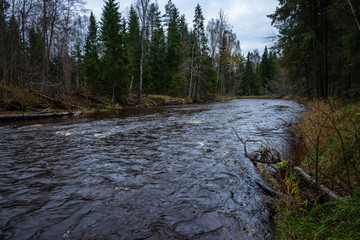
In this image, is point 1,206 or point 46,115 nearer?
point 1,206

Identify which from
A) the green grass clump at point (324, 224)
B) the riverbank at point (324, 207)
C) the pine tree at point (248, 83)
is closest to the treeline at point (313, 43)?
the riverbank at point (324, 207)

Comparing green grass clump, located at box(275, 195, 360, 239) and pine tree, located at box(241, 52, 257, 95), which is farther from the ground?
pine tree, located at box(241, 52, 257, 95)

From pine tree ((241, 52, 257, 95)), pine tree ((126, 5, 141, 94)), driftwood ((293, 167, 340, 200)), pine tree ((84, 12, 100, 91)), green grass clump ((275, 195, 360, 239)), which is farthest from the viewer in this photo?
pine tree ((241, 52, 257, 95))

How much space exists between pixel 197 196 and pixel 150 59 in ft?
105

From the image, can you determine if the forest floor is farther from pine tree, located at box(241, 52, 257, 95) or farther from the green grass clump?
pine tree, located at box(241, 52, 257, 95)

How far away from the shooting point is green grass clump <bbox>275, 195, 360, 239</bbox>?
1.81 meters

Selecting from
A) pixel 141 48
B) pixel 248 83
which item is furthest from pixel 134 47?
pixel 248 83

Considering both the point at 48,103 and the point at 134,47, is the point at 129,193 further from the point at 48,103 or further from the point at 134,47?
the point at 134,47

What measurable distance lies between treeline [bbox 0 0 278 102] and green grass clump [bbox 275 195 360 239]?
11043 millimetres

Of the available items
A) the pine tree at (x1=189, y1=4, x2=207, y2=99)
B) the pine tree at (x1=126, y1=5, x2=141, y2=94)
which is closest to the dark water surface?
the pine tree at (x1=126, y1=5, x2=141, y2=94)

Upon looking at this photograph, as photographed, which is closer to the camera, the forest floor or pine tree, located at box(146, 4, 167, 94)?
the forest floor

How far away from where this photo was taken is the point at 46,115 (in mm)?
11836

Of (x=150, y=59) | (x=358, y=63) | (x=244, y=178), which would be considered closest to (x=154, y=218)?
(x=244, y=178)

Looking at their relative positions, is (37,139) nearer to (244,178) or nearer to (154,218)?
(154,218)
